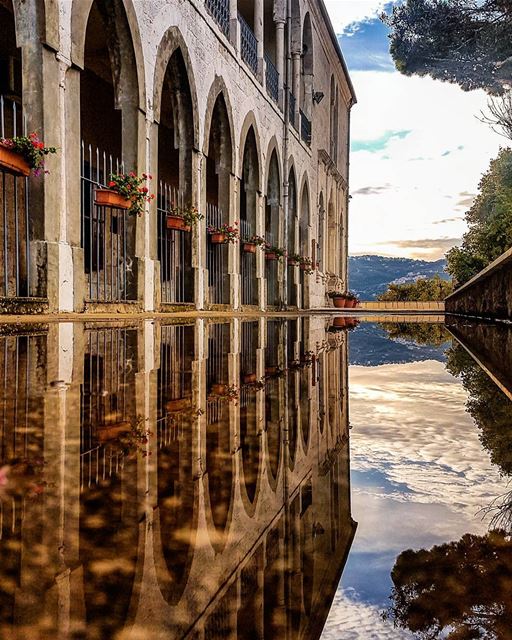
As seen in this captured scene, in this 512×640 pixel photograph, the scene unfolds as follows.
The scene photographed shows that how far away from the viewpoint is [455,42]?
80.6ft

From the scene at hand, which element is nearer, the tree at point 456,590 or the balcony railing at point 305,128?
the tree at point 456,590

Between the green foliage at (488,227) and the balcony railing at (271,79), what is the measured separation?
7.37 meters

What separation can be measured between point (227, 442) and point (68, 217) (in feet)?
20.6

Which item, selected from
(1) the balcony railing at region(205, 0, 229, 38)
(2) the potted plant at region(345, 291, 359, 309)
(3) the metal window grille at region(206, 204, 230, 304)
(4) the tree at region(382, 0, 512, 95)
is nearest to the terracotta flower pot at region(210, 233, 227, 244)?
(3) the metal window grille at region(206, 204, 230, 304)

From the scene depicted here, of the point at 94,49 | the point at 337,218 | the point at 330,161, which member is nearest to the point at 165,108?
the point at 94,49

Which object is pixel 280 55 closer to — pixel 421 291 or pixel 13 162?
pixel 13 162

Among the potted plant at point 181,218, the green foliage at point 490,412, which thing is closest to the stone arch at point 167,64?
the potted plant at point 181,218

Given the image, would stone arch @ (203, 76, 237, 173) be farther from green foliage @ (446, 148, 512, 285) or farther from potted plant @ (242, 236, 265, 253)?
green foliage @ (446, 148, 512, 285)

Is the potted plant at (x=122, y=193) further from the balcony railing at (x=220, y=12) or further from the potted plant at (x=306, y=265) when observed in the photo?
the potted plant at (x=306, y=265)

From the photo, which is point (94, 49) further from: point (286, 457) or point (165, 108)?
point (286, 457)

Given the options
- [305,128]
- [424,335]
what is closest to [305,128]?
[305,128]

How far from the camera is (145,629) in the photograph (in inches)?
23.7

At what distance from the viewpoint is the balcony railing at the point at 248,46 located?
592 inches

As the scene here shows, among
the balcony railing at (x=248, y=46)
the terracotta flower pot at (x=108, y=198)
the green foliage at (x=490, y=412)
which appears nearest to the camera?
the green foliage at (x=490, y=412)
